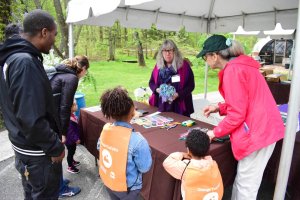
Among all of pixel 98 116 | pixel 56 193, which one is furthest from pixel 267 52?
pixel 56 193

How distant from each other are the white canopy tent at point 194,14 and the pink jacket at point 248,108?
152 centimetres

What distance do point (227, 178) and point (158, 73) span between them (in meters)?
1.62

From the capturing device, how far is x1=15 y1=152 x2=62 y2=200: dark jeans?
1553 millimetres

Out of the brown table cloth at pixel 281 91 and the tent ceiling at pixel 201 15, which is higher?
the tent ceiling at pixel 201 15

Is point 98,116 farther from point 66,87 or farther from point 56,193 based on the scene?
point 56,193

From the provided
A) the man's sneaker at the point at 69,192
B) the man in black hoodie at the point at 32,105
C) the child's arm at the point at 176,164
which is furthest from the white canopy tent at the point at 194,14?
the man's sneaker at the point at 69,192

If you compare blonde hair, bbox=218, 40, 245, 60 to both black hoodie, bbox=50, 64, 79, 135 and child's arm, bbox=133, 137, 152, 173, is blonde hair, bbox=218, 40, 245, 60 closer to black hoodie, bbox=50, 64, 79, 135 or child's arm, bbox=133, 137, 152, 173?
child's arm, bbox=133, 137, 152, 173

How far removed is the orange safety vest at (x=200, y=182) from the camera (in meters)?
1.54

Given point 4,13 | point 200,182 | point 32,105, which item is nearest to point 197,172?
point 200,182

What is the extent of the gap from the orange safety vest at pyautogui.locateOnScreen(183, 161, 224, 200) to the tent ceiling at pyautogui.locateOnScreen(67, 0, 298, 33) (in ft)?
7.87

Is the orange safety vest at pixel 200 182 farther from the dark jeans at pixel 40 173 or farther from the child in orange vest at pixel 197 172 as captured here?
the dark jeans at pixel 40 173

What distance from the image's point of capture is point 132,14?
396cm

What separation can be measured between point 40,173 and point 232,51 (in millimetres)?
1589

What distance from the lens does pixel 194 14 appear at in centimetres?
486
